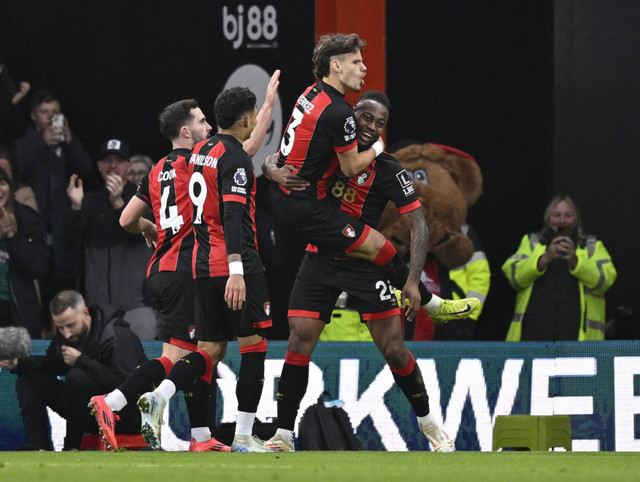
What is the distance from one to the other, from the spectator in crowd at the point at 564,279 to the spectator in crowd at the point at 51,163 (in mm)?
3688

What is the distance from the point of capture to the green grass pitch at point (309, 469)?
17.4 ft

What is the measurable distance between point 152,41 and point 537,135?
3.56 meters

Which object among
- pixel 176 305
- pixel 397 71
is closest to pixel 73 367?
pixel 176 305

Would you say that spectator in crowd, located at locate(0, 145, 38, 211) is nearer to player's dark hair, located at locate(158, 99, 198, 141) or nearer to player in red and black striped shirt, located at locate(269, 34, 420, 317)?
player's dark hair, located at locate(158, 99, 198, 141)

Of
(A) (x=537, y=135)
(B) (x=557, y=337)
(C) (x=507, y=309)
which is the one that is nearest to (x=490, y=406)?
(B) (x=557, y=337)

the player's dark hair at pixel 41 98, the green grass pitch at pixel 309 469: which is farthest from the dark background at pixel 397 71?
the green grass pitch at pixel 309 469

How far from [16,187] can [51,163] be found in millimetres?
409

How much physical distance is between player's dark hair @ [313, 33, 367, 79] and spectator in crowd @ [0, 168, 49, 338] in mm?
3727

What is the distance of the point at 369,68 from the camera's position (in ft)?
36.4

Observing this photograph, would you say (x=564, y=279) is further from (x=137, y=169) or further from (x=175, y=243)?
(x=175, y=243)

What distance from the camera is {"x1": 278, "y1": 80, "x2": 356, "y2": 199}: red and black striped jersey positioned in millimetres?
7117

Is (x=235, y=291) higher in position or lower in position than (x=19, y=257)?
higher

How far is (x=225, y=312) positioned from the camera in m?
7.00

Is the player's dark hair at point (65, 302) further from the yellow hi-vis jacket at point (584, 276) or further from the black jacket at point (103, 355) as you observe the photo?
the yellow hi-vis jacket at point (584, 276)
